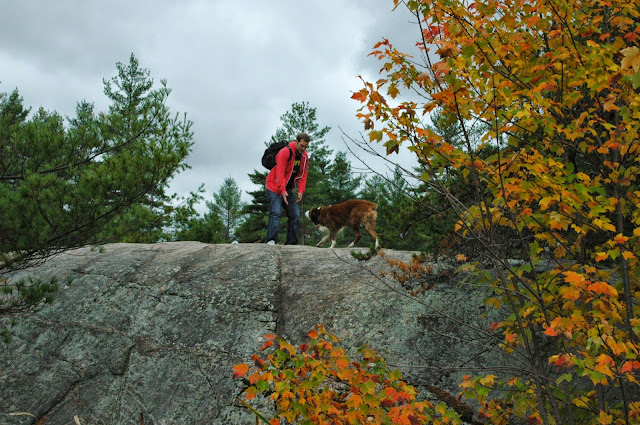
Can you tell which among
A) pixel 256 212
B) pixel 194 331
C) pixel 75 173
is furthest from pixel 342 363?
pixel 256 212

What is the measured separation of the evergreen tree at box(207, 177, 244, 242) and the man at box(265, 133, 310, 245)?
105ft

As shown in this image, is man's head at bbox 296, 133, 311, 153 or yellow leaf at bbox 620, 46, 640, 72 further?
man's head at bbox 296, 133, 311, 153

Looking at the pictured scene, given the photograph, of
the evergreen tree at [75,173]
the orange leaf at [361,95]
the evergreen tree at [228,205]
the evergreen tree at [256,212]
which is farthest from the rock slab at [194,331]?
the evergreen tree at [228,205]

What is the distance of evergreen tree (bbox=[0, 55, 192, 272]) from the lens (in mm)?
6469

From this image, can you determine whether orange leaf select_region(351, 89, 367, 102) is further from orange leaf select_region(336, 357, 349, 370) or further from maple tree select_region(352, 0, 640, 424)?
orange leaf select_region(336, 357, 349, 370)

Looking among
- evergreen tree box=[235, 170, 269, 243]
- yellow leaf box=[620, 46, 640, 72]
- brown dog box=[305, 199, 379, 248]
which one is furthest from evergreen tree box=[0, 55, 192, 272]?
evergreen tree box=[235, 170, 269, 243]

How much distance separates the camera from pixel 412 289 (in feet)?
20.7

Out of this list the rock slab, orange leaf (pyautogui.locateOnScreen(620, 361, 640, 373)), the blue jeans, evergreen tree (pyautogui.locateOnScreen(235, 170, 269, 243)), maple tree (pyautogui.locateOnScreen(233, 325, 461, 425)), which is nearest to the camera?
orange leaf (pyautogui.locateOnScreen(620, 361, 640, 373))

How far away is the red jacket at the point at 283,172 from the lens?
345 inches

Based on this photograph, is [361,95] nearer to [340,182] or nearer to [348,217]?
[348,217]

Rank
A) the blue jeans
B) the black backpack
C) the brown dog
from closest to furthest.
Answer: the blue jeans, the black backpack, the brown dog

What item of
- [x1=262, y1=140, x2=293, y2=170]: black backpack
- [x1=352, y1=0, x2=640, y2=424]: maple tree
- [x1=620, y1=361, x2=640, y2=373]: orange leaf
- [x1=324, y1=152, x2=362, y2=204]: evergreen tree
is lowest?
[x1=620, y1=361, x2=640, y2=373]: orange leaf

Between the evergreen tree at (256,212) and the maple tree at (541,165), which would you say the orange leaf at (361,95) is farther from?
the evergreen tree at (256,212)

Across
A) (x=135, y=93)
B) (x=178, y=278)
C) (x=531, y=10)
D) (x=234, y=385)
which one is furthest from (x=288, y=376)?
(x=135, y=93)
